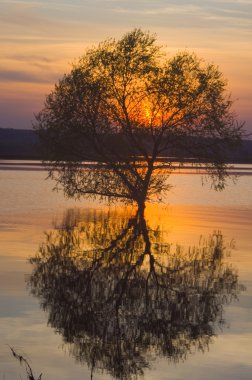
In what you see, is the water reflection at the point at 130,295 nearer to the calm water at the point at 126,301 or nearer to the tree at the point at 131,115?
the calm water at the point at 126,301

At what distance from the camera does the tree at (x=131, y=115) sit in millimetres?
51344

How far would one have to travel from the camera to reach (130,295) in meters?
22.5

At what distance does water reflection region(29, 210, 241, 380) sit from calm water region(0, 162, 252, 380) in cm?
3

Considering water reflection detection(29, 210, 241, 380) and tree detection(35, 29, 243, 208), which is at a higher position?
tree detection(35, 29, 243, 208)

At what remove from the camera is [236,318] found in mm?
19859

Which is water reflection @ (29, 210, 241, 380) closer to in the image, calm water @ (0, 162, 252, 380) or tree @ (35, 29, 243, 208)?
calm water @ (0, 162, 252, 380)

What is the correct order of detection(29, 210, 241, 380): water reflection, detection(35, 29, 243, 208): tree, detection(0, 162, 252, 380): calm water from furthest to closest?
detection(35, 29, 243, 208): tree → detection(29, 210, 241, 380): water reflection → detection(0, 162, 252, 380): calm water

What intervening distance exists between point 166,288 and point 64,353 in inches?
311

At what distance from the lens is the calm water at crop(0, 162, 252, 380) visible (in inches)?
626

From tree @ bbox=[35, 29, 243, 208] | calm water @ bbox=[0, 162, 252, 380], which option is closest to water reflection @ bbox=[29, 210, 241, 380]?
calm water @ bbox=[0, 162, 252, 380]

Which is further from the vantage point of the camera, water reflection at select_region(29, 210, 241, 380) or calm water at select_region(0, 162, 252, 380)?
water reflection at select_region(29, 210, 241, 380)

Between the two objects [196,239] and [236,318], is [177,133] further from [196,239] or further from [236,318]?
[236,318]

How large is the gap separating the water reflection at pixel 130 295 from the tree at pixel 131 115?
15.0m

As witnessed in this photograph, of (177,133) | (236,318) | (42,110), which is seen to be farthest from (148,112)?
(236,318)
